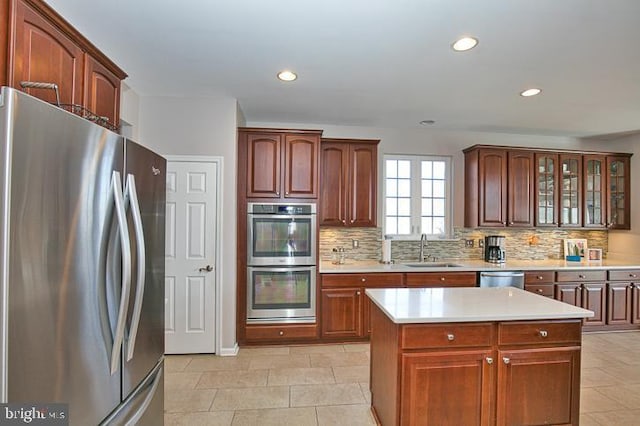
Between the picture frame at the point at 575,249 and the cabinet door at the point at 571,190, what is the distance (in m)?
0.30

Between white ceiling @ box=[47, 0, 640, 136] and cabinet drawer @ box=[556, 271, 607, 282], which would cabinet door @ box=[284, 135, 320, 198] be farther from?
cabinet drawer @ box=[556, 271, 607, 282]

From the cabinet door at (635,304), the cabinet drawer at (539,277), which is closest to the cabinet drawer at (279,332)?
the cabinet drawer at (539,277)

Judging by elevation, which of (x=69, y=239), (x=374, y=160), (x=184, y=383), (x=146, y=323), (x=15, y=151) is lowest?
(x=184, y=383)

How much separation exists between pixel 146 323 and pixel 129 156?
0.83m

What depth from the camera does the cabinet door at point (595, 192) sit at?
4.64 meters

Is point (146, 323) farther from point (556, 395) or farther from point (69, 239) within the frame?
point (556, 395)

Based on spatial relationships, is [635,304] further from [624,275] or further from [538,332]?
[538,332]

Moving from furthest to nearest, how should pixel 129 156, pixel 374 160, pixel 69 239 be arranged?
1. pixel 374 160
2. pixel 129 156
3. pixel 69 239

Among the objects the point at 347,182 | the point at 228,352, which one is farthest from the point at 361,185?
the point at 228,352

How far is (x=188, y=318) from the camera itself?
3.46m

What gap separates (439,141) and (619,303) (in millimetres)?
3134

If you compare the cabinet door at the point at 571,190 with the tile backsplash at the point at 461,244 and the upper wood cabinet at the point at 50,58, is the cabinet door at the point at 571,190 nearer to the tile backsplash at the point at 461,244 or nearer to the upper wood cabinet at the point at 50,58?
the tile backsplash at the point at 461,244

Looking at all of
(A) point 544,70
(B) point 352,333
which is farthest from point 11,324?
(A) point 544,70

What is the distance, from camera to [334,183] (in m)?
4.13
